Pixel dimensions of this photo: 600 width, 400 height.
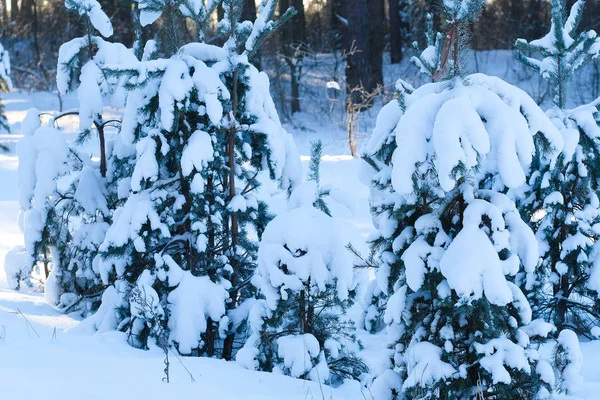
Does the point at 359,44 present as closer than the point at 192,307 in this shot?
No

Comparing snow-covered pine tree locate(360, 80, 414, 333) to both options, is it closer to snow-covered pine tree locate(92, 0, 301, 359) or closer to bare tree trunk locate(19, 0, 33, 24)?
snow-covered pine tree locate(92, 0, 301, 359)

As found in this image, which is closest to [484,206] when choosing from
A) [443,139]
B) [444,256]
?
[444,256]

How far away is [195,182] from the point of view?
5.55m

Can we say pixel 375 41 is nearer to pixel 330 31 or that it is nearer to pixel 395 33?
pixel 395 33

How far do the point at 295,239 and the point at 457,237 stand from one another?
128 centimetres

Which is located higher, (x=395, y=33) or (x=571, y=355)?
(x=395, y=33)

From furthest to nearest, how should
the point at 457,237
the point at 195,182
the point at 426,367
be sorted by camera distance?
the point at 195,182 → the point at 426,367 → the point at 457,237

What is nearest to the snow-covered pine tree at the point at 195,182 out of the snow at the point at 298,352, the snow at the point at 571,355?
the snow at the point at 298,352

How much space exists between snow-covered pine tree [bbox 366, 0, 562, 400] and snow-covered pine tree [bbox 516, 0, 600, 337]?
2049 millimetres

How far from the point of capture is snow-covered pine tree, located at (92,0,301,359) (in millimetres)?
5504

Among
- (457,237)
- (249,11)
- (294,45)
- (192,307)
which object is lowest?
(192,307)

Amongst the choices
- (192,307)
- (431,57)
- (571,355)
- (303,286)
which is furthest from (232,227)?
(571,355)

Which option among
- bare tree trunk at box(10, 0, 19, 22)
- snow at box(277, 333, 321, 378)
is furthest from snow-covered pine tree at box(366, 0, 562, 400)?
bare tree trunk at box(10, 0, 19, 22)

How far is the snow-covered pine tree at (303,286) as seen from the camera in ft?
15.7
